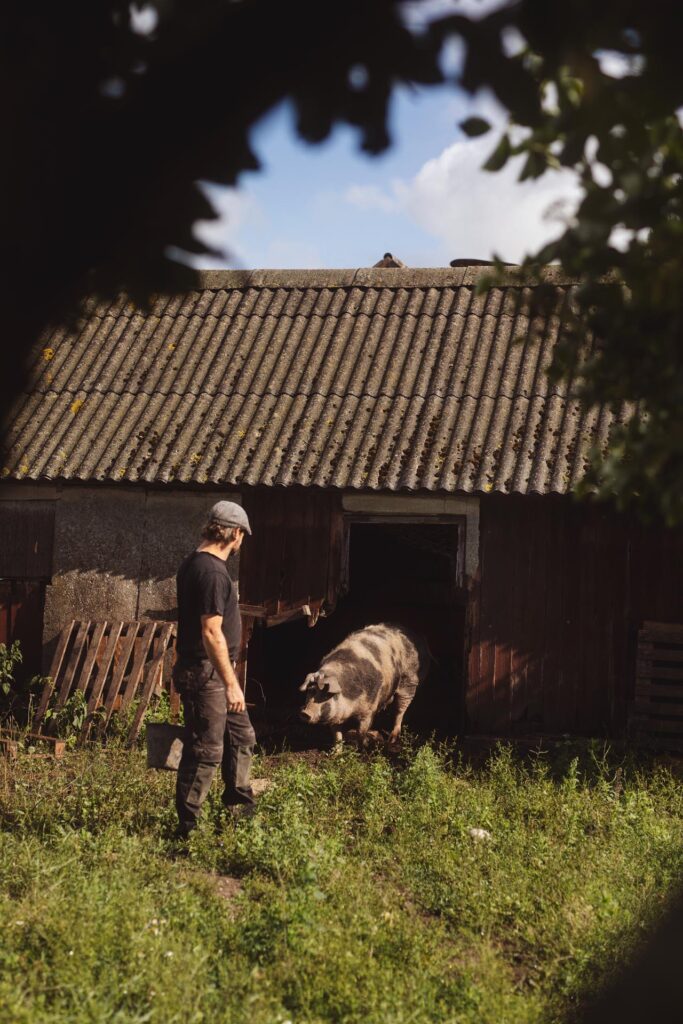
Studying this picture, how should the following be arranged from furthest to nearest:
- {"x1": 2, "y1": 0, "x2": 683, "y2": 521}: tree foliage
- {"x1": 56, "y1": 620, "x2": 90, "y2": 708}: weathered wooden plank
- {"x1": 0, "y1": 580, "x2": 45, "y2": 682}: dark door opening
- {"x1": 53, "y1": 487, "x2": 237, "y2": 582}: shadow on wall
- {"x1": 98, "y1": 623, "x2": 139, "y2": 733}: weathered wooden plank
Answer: {"x1": 0, "y1": 580, "x2": 45, "y2": 682}: dark door opening → {"x1": 53, "y1": 487, "x2": 237, "y2": 582}: shadow on wall → {"x1": 56, "y1": 620, "x2": 90, "y2": 708}: weathered wooden plank → {"x1": 98, "y1": 623, "x2": 139, "y2": 733}: weathered wooden plank → {"x1": 2, "y1": 0, "x2": 683, "y2": 521}: tree foliage

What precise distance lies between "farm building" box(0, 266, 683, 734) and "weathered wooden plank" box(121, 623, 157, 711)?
0.33 metres

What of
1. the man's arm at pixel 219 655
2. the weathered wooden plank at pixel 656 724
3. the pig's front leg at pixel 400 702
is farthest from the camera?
the pig's front leg at pixel 400 702

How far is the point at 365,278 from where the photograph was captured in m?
12.8

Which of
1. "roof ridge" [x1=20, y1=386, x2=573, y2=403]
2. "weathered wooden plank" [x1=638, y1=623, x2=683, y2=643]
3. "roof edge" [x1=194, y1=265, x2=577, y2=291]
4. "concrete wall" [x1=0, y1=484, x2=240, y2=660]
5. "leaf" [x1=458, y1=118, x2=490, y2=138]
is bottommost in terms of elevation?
"weathered wooden plank" [x1=638, y1=623, x2=683, y2=643]

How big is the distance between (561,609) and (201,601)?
463cm

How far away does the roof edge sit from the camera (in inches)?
492

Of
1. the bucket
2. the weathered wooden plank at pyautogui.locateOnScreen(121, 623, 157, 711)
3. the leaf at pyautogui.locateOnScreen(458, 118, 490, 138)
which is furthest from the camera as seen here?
the weathered wooden plank at pyautogui.locateOnScreen(121, 623, 157, 711)

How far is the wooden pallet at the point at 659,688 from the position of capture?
30.6 ft

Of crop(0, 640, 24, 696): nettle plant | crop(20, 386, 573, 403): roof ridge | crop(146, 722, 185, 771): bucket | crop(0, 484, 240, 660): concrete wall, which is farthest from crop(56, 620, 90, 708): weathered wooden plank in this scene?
crop(146, 722, 185, 771): bucket

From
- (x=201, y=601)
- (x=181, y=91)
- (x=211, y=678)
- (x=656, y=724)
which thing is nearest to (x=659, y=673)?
(x=656, y=724)

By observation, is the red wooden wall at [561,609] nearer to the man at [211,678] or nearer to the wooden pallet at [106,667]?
the wooden pallet at [106,667]

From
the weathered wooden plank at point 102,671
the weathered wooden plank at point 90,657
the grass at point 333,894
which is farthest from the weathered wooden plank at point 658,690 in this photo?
the weathered wooden plank at point 90,657

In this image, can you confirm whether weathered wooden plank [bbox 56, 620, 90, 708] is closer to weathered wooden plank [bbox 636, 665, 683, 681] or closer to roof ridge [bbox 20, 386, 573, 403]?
roof ridge [bbox 20, 386, 573, 403]

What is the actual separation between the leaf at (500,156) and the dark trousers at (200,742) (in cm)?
436
